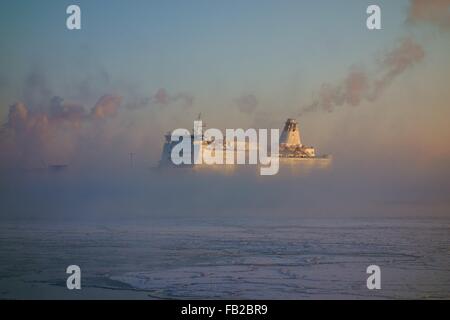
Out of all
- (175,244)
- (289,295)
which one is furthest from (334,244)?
(289,295)

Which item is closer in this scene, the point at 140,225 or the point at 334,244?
the point at 334,244

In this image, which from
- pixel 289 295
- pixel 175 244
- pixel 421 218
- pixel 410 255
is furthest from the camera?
pixel 421 218

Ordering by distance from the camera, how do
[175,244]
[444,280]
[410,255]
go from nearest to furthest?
[444,280], [410,255], [175,244]

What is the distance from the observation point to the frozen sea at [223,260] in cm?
1247

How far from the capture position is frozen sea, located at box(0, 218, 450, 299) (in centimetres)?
1247

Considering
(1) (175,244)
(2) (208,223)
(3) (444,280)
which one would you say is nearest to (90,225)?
→ (2) (208,223)

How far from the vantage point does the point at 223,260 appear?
14609mm

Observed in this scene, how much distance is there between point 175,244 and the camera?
16.3m

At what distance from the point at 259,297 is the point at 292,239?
5314mm
